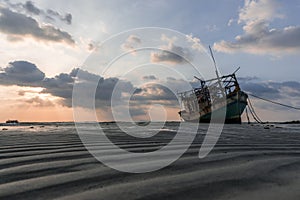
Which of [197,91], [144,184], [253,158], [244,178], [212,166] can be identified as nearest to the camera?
[144,184]

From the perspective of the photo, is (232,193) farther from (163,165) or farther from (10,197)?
(10,197)

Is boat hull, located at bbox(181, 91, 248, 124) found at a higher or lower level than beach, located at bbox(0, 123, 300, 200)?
higher

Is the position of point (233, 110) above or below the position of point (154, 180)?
above

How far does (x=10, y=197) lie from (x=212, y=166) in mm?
2330

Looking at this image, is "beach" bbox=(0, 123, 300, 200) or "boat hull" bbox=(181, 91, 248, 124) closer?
"beach" bbox=(0, 123, 300, 200)

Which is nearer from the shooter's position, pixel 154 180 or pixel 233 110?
pixel 154 180

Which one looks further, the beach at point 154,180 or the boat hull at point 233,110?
the boat hull at point 233,110

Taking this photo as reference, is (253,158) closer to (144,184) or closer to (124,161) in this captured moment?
(124,161)

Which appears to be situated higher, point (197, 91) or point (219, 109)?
point (197, 91)

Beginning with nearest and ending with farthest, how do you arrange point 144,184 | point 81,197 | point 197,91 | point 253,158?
point 81,197 < point 144,184 < point 253,158 < point 197,91

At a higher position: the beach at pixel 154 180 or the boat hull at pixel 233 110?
the boat hull at pixel 233 110

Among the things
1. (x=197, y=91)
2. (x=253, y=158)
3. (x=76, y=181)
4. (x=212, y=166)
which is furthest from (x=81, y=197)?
(x=197, y=91)

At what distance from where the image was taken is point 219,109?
3947 cm

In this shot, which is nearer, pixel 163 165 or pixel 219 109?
pixel 163 165
